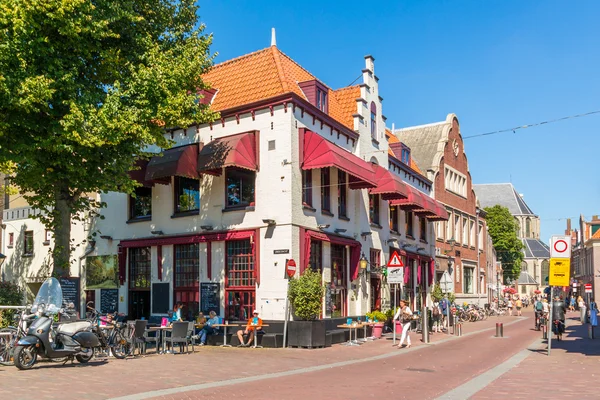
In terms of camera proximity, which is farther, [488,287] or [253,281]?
[488,287]

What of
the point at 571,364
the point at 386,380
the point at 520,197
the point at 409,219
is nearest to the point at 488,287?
the point at 409,219

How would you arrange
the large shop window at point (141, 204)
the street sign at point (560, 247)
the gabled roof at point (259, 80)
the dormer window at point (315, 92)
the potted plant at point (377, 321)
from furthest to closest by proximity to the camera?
the large shop window at point (141, 204)
the potted plant at point (377, 321)
the dormer window at point (315, 92)
the gabled roof at point (259, 80)
the street sign at point (560, 247)

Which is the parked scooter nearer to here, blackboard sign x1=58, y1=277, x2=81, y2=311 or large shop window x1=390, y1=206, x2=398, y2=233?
blackboard sign x1=58, y1=277, x2=81, y2=311

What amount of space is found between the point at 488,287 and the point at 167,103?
4255 centimetres

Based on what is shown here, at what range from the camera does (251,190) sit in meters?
23.6

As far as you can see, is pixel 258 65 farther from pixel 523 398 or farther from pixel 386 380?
pixel 523 398

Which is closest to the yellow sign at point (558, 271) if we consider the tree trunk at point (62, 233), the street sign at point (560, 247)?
the street sign at point (560, 247)

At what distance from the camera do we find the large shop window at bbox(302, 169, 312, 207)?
23500 mm

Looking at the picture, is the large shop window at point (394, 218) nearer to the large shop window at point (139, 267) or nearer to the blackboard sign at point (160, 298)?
the blackboard sign at point (160, 298)

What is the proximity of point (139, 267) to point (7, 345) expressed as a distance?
11665 millimetres

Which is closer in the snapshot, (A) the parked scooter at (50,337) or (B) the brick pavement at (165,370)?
(B) the brick pavement at (165,370)

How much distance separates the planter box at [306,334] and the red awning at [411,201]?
10445mm

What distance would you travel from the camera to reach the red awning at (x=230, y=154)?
73.6 ft

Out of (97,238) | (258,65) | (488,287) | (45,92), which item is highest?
(258,65)
